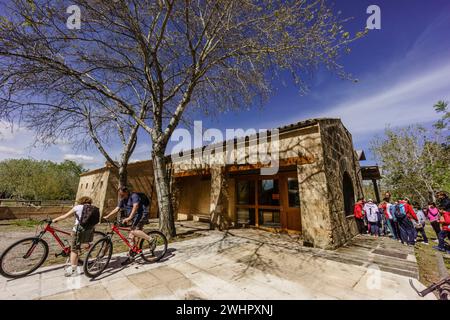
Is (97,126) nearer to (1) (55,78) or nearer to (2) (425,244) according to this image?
(1) (55,78)

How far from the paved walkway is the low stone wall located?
12820mm

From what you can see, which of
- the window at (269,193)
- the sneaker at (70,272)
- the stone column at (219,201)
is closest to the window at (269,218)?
the window at (269,193)

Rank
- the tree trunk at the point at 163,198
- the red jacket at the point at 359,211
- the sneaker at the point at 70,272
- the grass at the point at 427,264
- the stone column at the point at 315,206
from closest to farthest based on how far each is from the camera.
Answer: the sneaker at the point at 70,272
the grass at the point at 427,264
the stone column at the point at 315,206
the tree trunk at the point at 163,198
the red jacket at the point at 359,211

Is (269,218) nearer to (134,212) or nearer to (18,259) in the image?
Answer: (134,212)

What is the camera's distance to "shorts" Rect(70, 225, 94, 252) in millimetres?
3607

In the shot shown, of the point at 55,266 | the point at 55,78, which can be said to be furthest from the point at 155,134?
the point at 55,266

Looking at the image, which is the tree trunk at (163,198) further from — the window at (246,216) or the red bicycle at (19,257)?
the window at (246,216)

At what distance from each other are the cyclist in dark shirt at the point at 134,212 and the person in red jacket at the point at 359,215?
8163mm

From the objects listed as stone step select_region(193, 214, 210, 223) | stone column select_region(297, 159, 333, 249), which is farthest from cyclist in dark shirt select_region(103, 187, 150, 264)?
stone step select_region(193, 214, 210, 223)

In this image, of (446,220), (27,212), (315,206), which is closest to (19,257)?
(315,206)

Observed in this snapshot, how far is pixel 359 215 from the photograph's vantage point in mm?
7926

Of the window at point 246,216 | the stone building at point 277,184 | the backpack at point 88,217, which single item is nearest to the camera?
the backpack at point 88,217

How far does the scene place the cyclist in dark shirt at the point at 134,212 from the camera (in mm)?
4281

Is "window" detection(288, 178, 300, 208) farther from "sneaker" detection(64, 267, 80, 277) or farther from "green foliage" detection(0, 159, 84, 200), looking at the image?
"green foliage" detection(0, 159, 84, 200)
